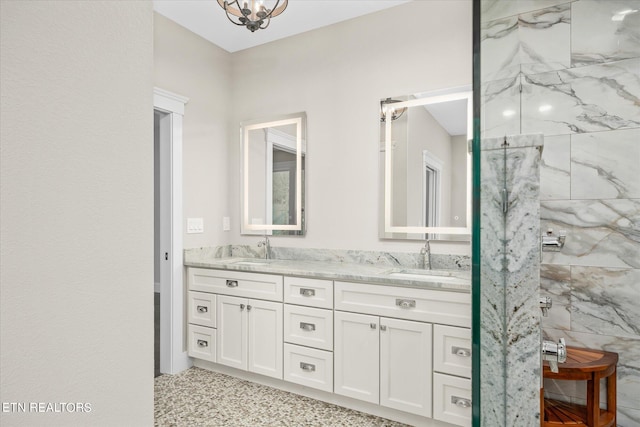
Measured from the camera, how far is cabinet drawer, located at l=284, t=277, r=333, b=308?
241 cm

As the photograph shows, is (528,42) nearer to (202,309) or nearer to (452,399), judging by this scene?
(452,399)

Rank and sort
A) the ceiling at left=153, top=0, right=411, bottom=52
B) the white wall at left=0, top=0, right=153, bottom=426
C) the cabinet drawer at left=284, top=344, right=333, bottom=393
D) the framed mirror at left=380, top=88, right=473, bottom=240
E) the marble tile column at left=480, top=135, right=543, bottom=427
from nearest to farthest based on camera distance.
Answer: the white wall at left=0, top=0, right=153, bottom=426
the marble tile column at left=480, top=135, right=543, bottom=427
the cabinet drawer at left=284, top=344, right=333, bottom=393
the framed mirror at left=380, top=88, right=473, bottom=240
the ceiling at left=153, top=0, right=411, bottom=52

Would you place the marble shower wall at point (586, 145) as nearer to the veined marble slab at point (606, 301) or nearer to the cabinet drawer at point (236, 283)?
the veined marble slab at point (606, 301)

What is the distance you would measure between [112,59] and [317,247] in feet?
8.12

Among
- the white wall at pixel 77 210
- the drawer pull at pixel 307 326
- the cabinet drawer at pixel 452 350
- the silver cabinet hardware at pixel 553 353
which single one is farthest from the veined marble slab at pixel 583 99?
the drawer pull at pixel 307 326

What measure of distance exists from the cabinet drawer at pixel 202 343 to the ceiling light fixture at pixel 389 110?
2.06 meters

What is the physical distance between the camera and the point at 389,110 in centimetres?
273

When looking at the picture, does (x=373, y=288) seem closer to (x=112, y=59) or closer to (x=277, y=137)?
(x=277, y=137)

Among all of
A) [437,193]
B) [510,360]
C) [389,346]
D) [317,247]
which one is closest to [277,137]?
[317,247]

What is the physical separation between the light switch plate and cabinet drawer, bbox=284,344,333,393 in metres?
1.25

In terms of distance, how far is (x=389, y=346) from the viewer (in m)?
2.21

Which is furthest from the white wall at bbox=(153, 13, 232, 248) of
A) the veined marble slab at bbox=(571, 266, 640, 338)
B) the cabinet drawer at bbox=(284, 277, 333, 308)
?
the veined marble slab at bbox=(571, 266, 640, 338)

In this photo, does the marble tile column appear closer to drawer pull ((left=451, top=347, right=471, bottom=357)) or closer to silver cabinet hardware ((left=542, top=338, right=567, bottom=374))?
silver cabinet hardware ((left=542, top=338, right=567, bottom=374))

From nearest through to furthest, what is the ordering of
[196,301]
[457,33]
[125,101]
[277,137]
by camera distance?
[125,101] → [457,33] → [196,301] → [277,137]
